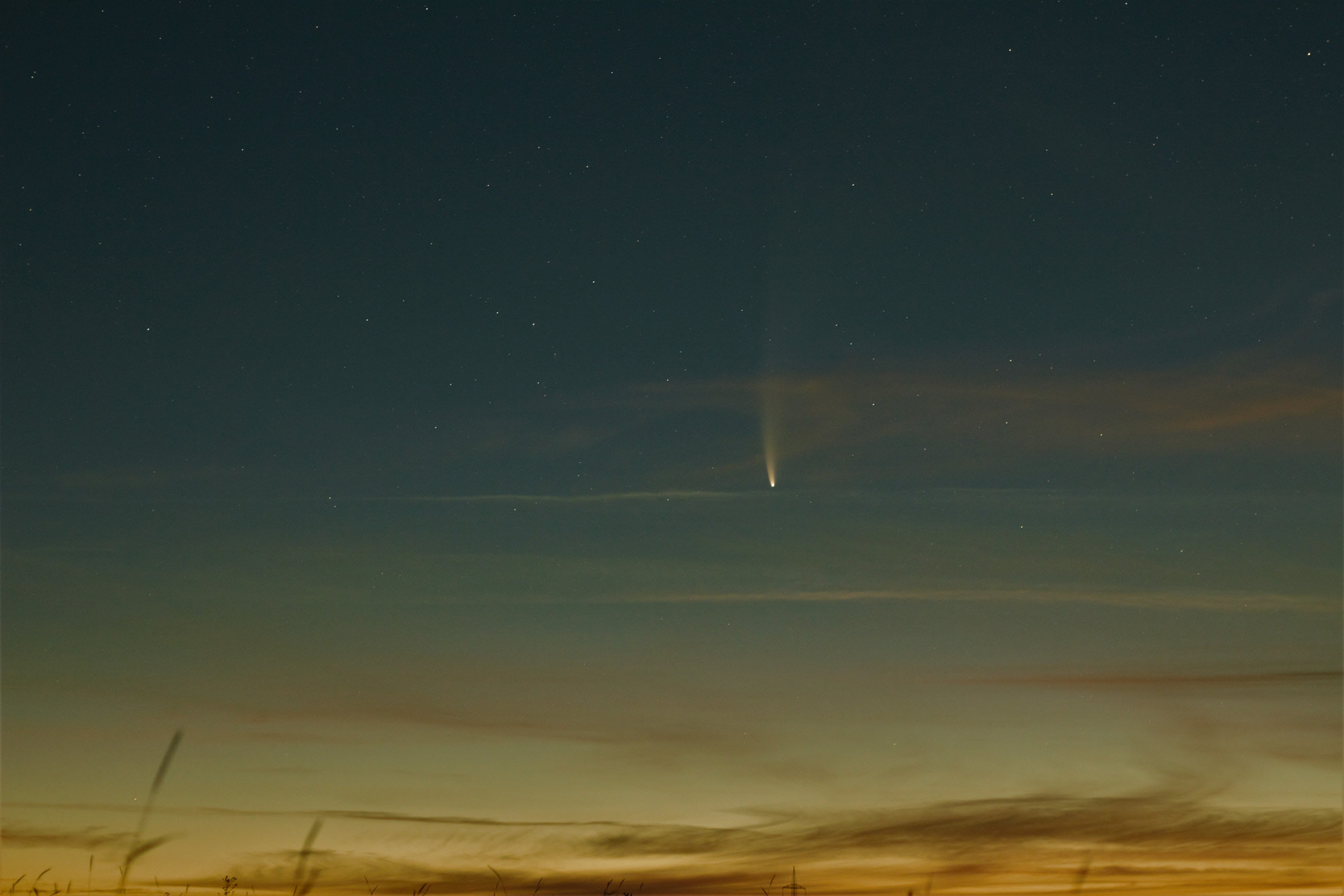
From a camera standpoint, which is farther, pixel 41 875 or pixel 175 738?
pixel 41 875

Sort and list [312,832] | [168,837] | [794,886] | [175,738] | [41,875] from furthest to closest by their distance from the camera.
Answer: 1. [41,875]
2. [794,886]
3. [168,837]
4. [312,832]
5. [175,738]

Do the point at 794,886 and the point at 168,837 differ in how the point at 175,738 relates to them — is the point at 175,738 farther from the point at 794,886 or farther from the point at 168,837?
the point at 794,886

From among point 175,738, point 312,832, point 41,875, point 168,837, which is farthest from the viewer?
point 41,875

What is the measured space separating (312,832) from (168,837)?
Result: 92 centimetres

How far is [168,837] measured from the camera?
594cm

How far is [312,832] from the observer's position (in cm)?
554

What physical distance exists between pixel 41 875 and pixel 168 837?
5.34 ft

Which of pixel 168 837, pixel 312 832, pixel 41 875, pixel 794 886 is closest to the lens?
pixel 312 832

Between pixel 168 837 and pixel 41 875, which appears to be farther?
pixel 41 875

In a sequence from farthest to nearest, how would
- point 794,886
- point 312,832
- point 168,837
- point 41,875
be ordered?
point 41,875, point 794,886, point 168,837, point 312,832

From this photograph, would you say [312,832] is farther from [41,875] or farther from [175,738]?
[41,875]

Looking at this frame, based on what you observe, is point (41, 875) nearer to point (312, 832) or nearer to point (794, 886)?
point (312, 832)

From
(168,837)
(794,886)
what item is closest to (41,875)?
(168,837)

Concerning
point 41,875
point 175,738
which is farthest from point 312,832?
point 41,875
